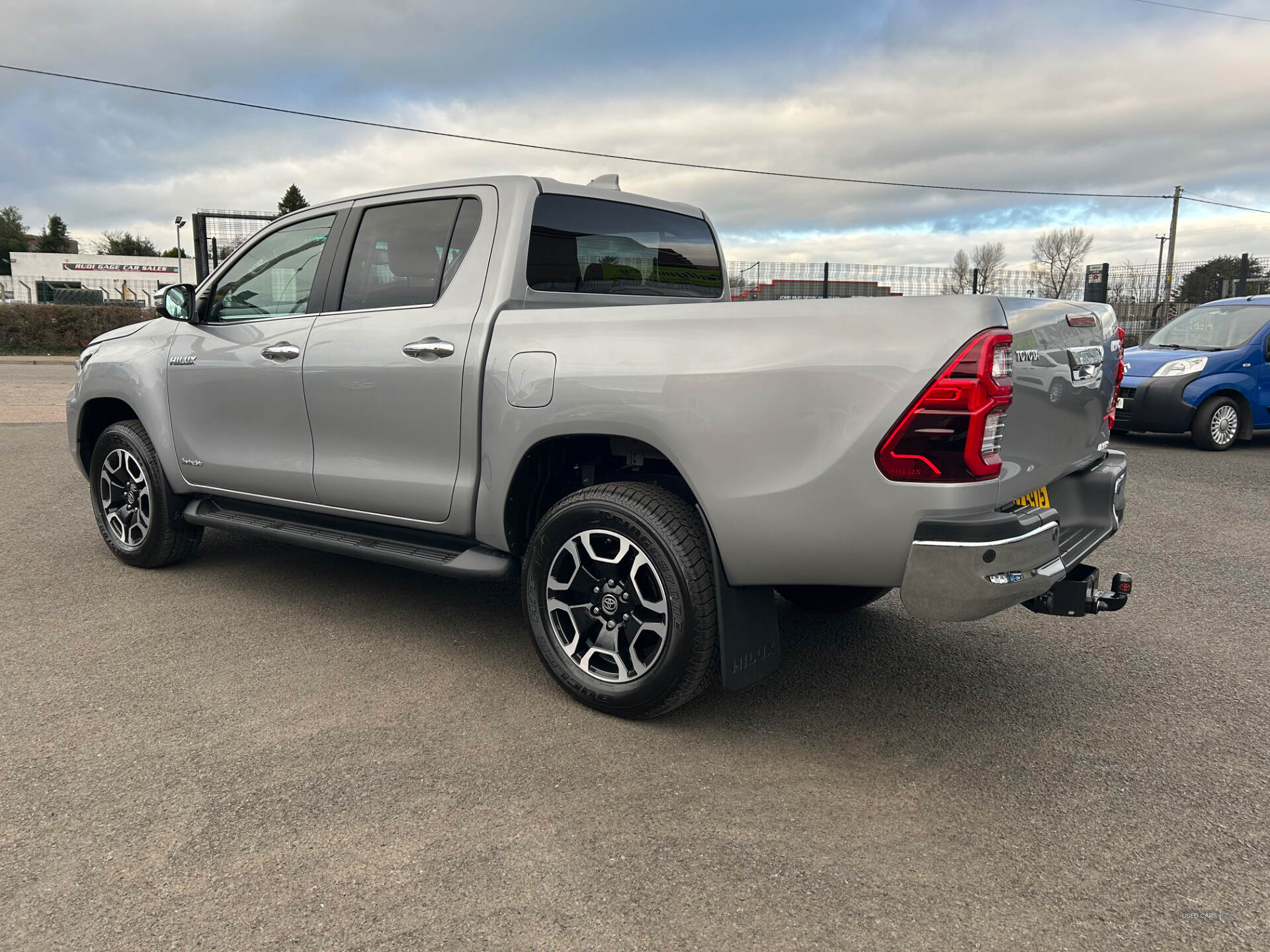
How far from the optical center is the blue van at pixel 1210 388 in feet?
32.6

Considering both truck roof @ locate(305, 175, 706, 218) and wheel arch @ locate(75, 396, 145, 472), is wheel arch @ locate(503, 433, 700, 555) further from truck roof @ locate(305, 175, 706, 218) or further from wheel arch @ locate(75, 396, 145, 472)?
wheel arch @ locate(75, 396, 145, 472)

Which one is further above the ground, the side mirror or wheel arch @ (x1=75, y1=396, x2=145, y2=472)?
the side mirror

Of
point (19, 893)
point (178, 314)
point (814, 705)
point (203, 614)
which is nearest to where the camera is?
point (19, 893)

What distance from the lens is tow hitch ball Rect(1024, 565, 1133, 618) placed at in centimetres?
309

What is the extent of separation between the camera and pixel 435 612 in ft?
14.5

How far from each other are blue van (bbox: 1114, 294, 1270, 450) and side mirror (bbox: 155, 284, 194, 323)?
9508mm

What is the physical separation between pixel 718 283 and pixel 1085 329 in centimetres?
215

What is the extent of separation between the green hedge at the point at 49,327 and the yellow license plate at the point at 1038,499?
87.5 ft

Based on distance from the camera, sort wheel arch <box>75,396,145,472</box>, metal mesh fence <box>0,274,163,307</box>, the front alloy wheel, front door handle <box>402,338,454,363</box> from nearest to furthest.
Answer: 1. front door handle <box>402,338,454,363</box>
2. the front alloy wheel
3. wheel arch <box>75,396,145,472</box>
4. metal mesh fence <box>0,274,163,307</box>

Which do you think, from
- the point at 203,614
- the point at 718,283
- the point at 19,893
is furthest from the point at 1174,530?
the point at 19,893

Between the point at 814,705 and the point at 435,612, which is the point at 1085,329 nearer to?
the point at 814,705

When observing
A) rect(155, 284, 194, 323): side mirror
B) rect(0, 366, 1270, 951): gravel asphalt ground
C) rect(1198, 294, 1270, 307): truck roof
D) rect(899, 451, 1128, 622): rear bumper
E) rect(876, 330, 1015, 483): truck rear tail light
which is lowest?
rect(0, 366, 1270, 951): gravel asphalt ground

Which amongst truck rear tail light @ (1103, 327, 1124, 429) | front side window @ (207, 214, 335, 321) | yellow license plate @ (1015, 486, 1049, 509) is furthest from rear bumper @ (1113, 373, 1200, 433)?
front side window @ (207, 214, 335, 321)

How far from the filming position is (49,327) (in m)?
25.4
